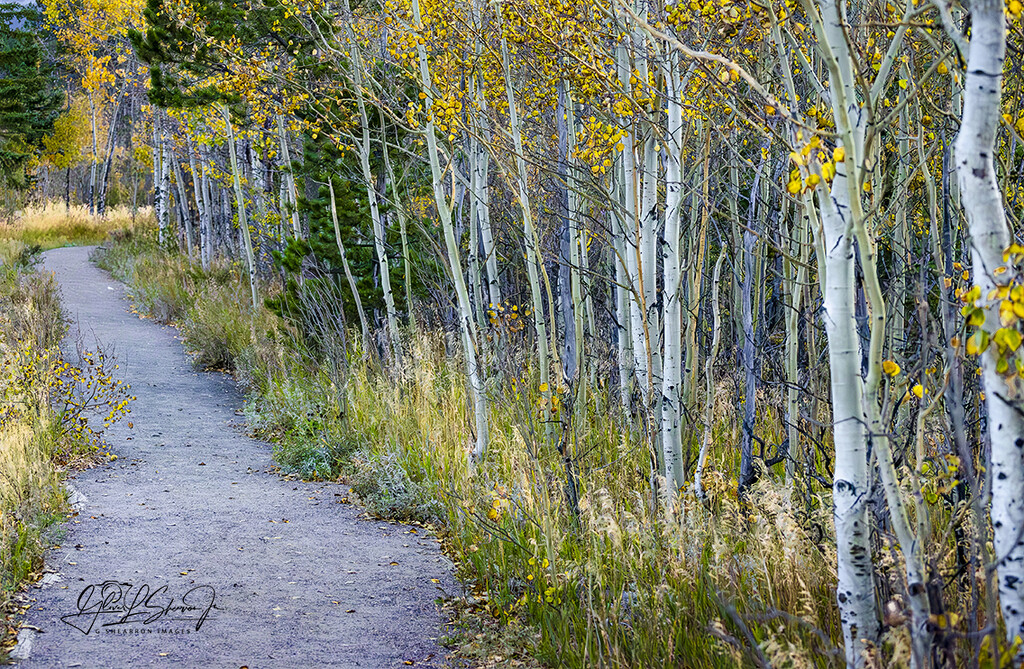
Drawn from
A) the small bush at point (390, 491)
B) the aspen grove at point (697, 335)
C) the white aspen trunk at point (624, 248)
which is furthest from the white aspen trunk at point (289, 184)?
the white aspen trunk at point (624, 248)

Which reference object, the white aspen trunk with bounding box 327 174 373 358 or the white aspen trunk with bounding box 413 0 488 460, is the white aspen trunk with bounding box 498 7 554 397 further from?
the white aspen trunk with bounding box 327 174 373 358

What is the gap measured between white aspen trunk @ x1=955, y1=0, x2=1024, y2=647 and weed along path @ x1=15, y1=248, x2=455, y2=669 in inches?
99.2

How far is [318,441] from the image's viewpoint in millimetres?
7191

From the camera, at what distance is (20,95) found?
22.4m

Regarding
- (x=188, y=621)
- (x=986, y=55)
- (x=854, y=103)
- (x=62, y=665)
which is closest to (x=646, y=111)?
(x=854, y=103)

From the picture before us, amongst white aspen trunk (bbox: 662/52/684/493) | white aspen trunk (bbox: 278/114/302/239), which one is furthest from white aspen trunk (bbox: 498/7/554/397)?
white aspen trunk (bbox: 278/114/302/239)

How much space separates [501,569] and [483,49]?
367 cm

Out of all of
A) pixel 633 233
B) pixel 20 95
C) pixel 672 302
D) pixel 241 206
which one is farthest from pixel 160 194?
pixel 672 302

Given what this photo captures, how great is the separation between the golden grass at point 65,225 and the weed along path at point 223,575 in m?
19.3

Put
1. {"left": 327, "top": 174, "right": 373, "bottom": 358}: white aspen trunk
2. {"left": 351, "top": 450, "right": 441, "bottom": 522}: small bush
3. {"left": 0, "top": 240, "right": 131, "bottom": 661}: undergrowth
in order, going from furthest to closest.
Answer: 1. {"left": 327, "top": 174, "right": 373, "bottom": 358}: white aspen trunk
2. {"left": 351, "top": 450, "right": 441, "bottom": 522}: small bush
3. {"left": 0, "top": 240, "right": 131, "bottom": 661}: undergrowth

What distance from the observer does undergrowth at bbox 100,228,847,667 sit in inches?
121

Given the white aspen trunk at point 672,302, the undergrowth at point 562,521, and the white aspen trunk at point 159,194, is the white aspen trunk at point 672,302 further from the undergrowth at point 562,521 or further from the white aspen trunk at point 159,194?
the white aspen trunk at point 159,194

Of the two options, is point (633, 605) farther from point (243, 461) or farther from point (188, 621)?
point (243, 461)

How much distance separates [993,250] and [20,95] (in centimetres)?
2559
